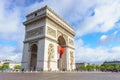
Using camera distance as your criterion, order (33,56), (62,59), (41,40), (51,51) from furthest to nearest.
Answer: (62,59) → (33,56) → (51,51) → (41,40)

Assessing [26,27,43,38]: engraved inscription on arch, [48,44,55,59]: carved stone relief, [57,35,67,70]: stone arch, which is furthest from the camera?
[57,35,67,70]: stone arch

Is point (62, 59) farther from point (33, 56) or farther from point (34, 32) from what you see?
point (34, 32)

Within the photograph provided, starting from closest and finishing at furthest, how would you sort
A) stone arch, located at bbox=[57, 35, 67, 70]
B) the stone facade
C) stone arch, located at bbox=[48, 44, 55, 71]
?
the stone facade < stone arch, located at bbox=[48, 44, 55, 71] < stone arch, located at bbox=[57, 35, 67, 70]

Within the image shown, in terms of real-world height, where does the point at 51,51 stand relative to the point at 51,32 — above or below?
below

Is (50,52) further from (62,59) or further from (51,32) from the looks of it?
(62,59)

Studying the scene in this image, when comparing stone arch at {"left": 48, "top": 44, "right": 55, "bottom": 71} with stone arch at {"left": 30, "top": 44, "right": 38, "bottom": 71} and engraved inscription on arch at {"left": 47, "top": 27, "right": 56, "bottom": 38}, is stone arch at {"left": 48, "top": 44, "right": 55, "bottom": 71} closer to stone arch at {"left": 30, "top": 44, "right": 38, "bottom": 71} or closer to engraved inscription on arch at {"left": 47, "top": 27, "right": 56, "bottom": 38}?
engraved inscription on arch at {"left": 47, "top": 27, "right": 56, "bottom": 38}

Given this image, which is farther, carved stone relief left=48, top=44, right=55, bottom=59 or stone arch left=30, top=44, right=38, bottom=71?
stone arch left=30, top=44, right=38, bottom=71

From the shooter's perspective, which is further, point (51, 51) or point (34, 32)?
point (34, 32)

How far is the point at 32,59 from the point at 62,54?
33.3 feet

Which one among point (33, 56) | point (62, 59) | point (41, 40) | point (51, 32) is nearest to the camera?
point (41, 40)

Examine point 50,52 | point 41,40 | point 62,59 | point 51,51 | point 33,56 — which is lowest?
point 62,59

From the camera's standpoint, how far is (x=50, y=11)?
1394 inches

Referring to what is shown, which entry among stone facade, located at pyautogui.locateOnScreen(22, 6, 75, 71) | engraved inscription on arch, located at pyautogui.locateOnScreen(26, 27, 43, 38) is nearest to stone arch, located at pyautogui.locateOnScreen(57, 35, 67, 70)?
stone facade, located at pyautogui.locateOnScreen(22, 6, 75, 71)

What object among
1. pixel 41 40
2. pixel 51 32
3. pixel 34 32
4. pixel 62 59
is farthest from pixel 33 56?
pixel 62 59
